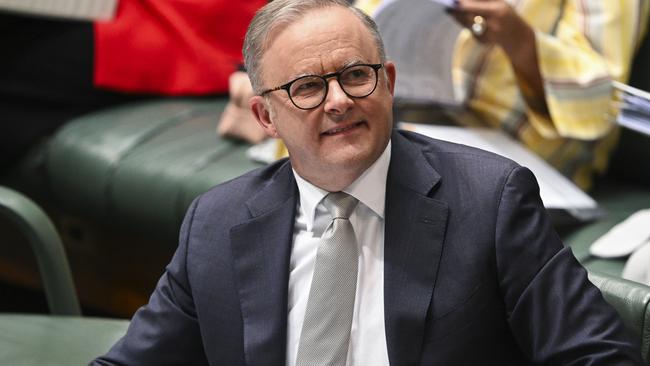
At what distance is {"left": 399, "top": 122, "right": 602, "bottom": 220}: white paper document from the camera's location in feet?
5.96

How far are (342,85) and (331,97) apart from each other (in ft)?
0.07

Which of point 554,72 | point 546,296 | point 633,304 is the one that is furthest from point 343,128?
point 554,72

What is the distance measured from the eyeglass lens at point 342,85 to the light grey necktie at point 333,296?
0.44ft

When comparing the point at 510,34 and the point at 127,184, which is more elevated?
the point at 510,34

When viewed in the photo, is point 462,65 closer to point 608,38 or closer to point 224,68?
point 608,38

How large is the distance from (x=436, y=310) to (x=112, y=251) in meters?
1.45

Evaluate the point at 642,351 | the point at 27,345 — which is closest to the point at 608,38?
the point at 642,351

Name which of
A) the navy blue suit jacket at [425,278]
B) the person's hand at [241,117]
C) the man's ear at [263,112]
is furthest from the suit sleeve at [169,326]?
the person's hand at [241,117]

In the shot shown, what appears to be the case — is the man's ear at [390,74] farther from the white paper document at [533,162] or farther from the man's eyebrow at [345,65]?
the white paper document at [533,162]

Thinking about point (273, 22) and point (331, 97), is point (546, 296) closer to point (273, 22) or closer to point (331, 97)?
point (331, 97)

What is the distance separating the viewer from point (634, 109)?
1737 millimetres

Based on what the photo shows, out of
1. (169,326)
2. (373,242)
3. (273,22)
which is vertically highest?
(273,22)

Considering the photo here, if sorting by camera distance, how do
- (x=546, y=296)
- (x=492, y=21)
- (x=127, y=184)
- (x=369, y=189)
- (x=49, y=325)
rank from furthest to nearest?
(x=127, y=184) < (x=492, y=21) < (x=49, y=325) < (x=369, y=189) < (x=546, y=296)

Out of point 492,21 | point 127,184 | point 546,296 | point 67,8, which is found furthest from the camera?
point 67,8
